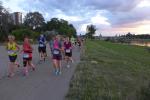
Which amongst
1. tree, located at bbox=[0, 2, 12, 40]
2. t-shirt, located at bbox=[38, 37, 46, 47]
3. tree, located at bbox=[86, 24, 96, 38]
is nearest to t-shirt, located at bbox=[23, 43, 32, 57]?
t-shirt, located at bbox=[38, 37, 46, 47]

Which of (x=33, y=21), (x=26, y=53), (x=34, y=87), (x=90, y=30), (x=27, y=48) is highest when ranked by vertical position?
(x=33, y=21)

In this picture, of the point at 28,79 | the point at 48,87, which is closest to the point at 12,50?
the point at 28,79

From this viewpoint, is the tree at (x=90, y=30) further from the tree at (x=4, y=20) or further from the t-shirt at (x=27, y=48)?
the t-shirt at (x=27, y=48)

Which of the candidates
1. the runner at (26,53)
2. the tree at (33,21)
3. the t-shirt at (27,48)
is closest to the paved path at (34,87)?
the runner at (26,53)

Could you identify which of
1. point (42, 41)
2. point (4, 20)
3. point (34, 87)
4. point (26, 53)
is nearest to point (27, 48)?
point (26, 53)

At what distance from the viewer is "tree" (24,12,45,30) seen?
180 metres

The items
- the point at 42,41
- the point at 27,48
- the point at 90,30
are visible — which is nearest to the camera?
the point at 27,48

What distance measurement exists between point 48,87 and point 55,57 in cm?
378

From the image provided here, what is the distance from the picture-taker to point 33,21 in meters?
178

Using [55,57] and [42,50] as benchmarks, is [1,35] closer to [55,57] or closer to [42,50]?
[42,50]

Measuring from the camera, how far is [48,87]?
41.9 feet

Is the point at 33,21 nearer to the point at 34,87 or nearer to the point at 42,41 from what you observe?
the point at 42,41

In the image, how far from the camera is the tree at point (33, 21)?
589 ft

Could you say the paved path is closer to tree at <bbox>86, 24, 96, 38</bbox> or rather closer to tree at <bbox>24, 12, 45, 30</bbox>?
tree at <bbox>86, 24, 96, 38</bbox>
